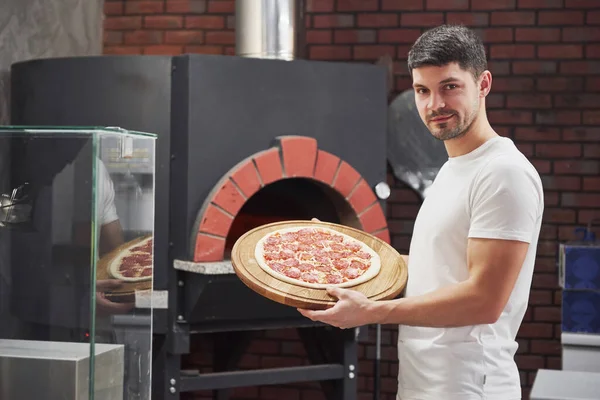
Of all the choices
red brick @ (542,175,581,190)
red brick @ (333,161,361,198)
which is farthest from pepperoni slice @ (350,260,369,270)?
red brick @ (542,175,581,190)

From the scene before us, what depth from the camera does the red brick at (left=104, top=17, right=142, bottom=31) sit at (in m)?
4.43

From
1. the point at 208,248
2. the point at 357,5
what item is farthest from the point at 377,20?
the point at 208,248

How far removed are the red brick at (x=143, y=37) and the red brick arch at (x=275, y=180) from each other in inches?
52.9

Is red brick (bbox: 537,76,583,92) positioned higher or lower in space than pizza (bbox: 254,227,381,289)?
higher

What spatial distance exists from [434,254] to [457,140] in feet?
0.85

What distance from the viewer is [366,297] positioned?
2.04 m

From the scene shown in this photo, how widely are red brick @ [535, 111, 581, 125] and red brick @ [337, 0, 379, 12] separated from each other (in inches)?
35.6

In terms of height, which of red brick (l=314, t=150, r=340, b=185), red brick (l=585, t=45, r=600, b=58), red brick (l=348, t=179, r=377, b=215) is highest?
red brick (l=585, t=45, r=600, b=58)

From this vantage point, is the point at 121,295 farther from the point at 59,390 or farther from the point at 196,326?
the point at 196,326

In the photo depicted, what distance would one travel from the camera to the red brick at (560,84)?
401cm

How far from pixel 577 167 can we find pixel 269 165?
5.05 ft

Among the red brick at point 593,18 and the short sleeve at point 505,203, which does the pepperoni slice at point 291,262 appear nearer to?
the short sleeve at point 505,203

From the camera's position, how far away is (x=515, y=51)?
4.06 metres

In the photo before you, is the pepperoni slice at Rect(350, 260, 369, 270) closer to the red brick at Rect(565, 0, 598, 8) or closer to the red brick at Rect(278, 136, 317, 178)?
the red brick at Rect(278, 136, 317, 178)
